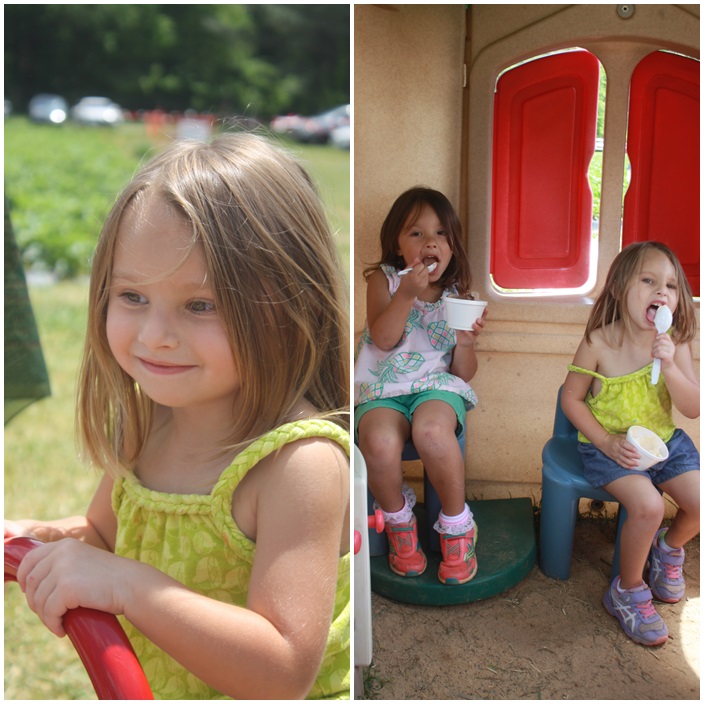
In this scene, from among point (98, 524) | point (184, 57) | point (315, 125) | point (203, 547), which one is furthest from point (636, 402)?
point (184, 57)

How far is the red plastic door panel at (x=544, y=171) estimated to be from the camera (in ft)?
5.27

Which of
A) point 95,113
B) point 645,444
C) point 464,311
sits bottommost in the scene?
point 645,444

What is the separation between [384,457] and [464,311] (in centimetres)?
38

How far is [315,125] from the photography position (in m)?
6.58

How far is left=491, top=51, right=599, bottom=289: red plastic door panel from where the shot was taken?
1.61 m

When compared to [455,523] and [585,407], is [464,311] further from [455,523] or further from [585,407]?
[455,523]

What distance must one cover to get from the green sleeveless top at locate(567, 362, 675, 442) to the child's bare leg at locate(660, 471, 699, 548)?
7cm

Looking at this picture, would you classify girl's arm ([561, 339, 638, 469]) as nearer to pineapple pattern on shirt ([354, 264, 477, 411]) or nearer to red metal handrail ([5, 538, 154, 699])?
pineapple pattern on shirt ([354, 264, 477, 411])

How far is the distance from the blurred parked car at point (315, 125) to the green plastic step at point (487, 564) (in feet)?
16.0

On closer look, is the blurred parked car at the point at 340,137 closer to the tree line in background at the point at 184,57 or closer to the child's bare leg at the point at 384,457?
the tree line in background at the point at 184,57

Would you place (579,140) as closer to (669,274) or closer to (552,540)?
(669,274)

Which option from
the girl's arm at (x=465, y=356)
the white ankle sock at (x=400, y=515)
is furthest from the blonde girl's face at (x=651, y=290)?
the white ankle sock at (x=400, y=515)

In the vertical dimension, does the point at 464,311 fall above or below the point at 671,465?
above

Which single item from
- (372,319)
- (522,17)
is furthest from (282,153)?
(522,17)
